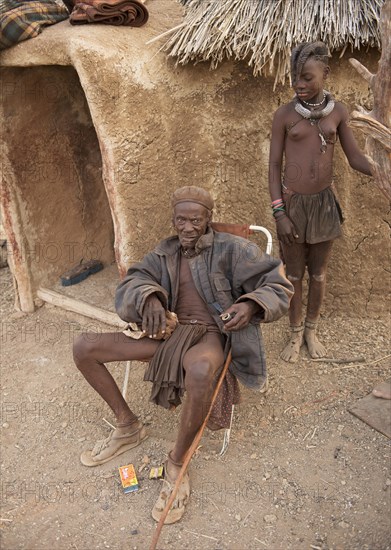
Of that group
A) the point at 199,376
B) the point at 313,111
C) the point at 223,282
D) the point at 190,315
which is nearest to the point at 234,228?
the point at 223,282

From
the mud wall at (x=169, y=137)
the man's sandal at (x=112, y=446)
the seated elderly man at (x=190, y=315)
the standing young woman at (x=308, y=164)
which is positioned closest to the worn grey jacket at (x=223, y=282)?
the seated elderly man at (x=190, y=315)

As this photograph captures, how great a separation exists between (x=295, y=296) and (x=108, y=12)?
7.41ft

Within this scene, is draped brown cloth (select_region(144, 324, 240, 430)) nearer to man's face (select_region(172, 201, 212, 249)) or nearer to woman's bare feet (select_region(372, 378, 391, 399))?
man's face (select_region(172, 201, 212, 249))

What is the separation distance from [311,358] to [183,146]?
1.76m

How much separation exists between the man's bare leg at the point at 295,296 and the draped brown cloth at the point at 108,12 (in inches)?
73.5

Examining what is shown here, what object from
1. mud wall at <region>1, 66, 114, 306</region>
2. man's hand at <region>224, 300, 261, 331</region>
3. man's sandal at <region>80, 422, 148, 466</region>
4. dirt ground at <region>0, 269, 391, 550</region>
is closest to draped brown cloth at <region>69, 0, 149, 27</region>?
mud wall at <region>1, 66, 114, 306</region>

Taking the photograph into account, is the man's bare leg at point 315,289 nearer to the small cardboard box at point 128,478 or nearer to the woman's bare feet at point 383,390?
the woman's bare feet at point 383,390

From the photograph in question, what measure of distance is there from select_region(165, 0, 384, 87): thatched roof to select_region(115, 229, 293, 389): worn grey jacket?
131 cm

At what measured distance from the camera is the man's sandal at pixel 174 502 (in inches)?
115

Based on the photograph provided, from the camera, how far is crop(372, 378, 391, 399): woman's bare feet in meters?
3.60

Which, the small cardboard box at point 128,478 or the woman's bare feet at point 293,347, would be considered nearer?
the small cardboard box at point 128,478

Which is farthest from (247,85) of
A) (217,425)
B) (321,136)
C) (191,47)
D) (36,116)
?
(217,425)

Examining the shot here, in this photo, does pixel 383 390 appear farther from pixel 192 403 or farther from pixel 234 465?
pixel 192 403

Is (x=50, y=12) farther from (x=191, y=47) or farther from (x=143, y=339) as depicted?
(x=143, y=339)
